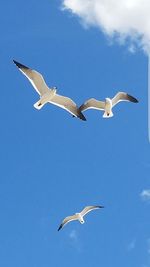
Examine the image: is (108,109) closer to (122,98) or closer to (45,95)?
(122,98)

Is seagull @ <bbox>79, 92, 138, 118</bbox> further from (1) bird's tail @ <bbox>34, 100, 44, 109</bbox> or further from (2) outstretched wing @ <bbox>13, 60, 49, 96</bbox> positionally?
(1) bird's tail @ <bbox>34, 100, 44, 109</bbox>

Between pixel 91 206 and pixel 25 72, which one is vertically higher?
pixel 91 206

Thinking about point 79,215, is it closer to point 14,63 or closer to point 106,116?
point 106,116

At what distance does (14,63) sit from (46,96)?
1524mm

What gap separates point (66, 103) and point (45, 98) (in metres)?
0.87

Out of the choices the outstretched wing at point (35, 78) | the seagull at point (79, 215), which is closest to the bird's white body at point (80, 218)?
the seagull at point (79, 215)

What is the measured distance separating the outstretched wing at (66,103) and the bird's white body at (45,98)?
33 cm

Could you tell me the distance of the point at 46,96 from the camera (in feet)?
73.7

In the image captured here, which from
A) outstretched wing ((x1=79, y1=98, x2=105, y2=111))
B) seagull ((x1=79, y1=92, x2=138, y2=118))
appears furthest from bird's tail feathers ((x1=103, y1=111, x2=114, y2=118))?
outstretched wing ((x1=79, y1=98, x2=105, y2=111))

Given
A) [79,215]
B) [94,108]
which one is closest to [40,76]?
[94,108]

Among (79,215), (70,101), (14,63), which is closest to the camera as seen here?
(14,63)

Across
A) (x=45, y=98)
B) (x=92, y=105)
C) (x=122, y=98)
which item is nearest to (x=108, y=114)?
(x=92, y=105)

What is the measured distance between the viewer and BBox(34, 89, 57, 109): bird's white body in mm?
22094

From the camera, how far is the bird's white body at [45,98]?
72.5ft
